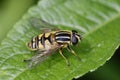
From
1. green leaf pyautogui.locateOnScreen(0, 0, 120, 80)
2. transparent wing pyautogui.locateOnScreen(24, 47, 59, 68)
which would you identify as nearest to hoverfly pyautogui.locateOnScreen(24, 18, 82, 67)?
transparent wing pyautogui.locateOnScreen(24, 47, 59, 68)

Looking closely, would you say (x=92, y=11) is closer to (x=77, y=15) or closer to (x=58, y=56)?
(x=77, y=15)

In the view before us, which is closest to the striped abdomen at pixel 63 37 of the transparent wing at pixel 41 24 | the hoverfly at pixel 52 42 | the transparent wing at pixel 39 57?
the hoverfly at pixel 52 42

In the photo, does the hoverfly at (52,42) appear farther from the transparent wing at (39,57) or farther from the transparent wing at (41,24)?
the transparent wing at (41,24)

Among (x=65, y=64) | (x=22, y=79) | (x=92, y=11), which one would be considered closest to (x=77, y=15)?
(x=92, y=11)

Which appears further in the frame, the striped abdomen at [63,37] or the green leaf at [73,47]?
the striped abdomen at [63,37]

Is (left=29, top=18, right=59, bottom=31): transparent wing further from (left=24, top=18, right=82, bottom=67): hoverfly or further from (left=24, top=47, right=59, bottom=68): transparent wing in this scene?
(left=24, top=47, right=59, bottom=68): transparent wing

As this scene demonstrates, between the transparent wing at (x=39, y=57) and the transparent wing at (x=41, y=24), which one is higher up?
the transparent wing at (x=41, y=24)
